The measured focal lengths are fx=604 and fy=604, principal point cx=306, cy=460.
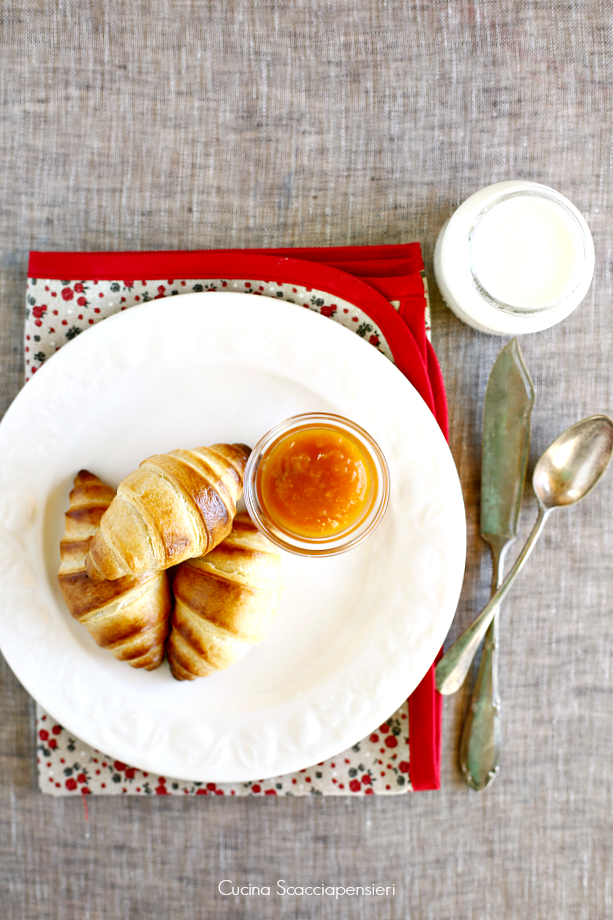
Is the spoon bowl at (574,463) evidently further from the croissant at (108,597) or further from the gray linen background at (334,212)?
the croissant at (108,597)

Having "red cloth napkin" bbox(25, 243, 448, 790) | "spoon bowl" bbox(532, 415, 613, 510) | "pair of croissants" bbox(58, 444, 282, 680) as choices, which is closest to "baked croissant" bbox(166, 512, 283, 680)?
"pair of croissants" bbox(58, 444, 282, 680)

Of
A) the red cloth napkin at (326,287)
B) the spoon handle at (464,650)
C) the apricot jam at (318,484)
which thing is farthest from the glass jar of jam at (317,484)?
the spoon handle at (464,650)

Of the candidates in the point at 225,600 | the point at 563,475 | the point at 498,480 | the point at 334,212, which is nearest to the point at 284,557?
the point at 225,600

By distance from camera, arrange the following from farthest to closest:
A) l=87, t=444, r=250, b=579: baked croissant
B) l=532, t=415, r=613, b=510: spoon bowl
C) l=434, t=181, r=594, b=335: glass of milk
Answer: l=532, t=415, r=613, b=510: spoon bowl < l=434, t=181, r=594, b=335: glass of milk < l=87, t=444, r=250, b=579: baked croissant

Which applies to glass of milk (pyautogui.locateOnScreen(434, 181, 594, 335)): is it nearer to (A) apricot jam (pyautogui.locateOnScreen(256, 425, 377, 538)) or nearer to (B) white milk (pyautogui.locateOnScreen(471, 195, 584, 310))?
(B) white milk (pyautogui.locateOnScreen(471, 195, 584, 310))

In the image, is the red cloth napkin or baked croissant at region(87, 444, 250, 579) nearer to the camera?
baked croissant at region(87, 444, 250, 579)

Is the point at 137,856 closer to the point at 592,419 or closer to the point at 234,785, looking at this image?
the point at 234,785

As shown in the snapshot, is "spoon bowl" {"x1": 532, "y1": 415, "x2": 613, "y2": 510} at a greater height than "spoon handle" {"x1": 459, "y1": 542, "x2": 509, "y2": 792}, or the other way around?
"spoon bowl" {"x1": 532, "y1": 415, "x2": 613, "y2": 510}
